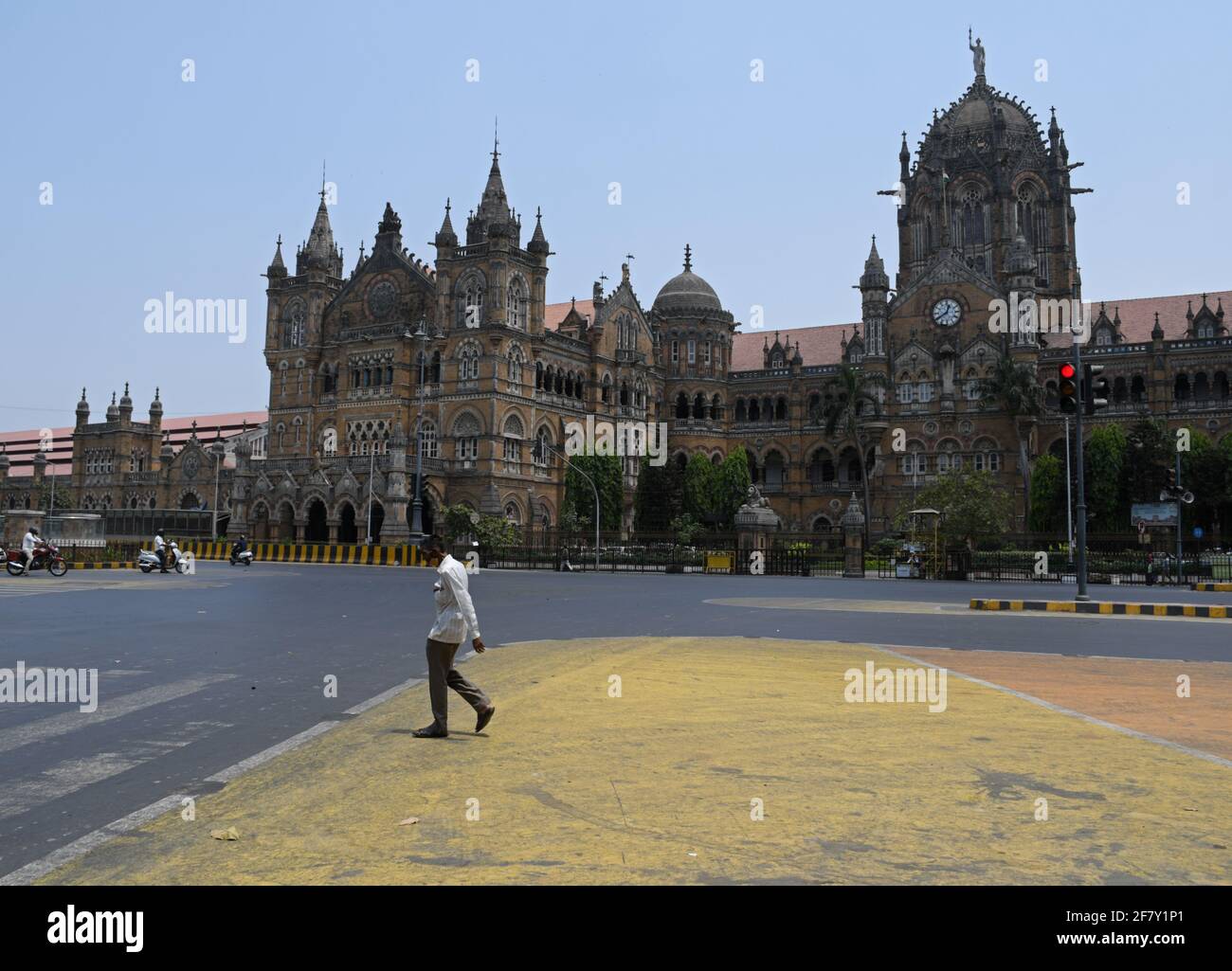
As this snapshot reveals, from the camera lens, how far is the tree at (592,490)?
200 ft

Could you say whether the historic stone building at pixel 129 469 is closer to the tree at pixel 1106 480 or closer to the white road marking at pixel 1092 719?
the tree at pixel 1106 480

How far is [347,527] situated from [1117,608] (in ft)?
148

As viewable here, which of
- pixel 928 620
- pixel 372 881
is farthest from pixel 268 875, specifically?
pixel 928 620

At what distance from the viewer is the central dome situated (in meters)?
72.2

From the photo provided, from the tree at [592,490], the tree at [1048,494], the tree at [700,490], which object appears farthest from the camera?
the tree at [700,490]

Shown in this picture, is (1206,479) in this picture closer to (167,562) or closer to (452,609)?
(167,562)

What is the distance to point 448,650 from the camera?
25.8 feet

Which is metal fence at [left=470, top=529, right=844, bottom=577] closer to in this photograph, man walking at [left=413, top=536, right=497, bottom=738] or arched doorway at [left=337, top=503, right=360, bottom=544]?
arched doorway at [left=337, top=503, right=360, bottom=544]

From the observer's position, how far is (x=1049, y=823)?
17.4 feet

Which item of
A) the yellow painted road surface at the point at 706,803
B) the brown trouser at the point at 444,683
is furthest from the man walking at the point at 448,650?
the yellow painted road surface at the point at 706,803

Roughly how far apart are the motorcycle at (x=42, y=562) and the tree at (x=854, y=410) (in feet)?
140

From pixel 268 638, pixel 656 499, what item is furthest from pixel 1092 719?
pixel 656 499

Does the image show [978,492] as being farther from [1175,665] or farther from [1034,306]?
[1175,665]
